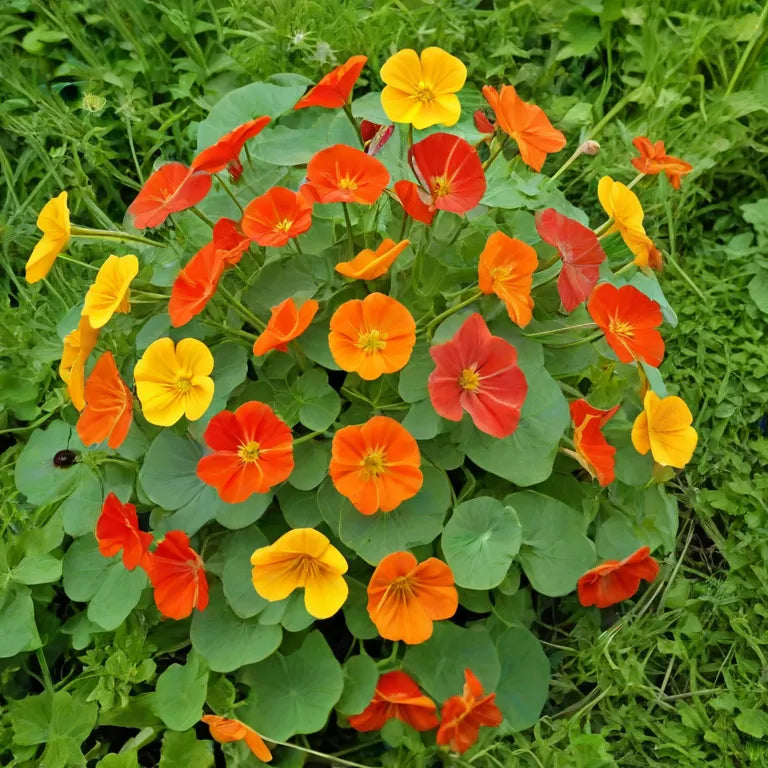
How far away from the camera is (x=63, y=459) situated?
133cm

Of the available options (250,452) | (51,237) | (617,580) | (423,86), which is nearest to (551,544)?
(617,580)

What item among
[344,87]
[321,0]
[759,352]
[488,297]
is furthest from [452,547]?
[321,0]

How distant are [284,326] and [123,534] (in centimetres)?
37

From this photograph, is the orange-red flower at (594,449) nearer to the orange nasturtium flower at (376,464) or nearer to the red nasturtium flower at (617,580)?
the red nasturtium flower at (617,580)

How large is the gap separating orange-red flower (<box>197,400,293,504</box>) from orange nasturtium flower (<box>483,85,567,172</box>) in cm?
55

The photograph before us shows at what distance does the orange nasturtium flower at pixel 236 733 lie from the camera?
110 centimetres

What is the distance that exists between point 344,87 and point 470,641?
86 cm

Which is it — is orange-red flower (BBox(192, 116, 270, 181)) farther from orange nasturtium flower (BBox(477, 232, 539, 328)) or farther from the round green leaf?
the round green leaf

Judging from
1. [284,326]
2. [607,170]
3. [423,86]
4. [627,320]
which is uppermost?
[423,86]

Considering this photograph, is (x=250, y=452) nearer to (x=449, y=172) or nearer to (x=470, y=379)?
(x=470, y=379)

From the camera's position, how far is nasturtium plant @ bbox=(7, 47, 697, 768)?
3.62ft

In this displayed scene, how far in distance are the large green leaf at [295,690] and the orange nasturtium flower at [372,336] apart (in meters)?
0.42

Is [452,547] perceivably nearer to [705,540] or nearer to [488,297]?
[488,297]

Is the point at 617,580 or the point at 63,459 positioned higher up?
the point at 63,459
